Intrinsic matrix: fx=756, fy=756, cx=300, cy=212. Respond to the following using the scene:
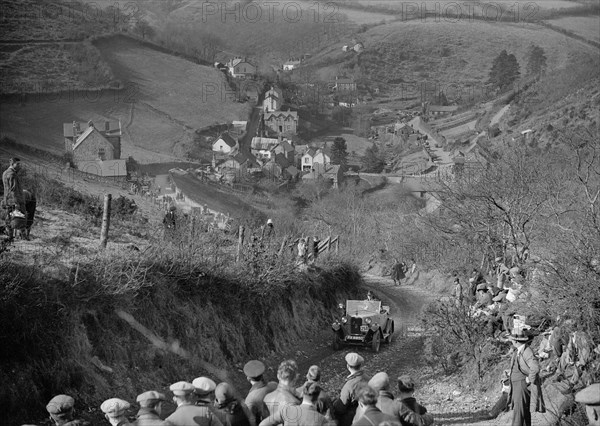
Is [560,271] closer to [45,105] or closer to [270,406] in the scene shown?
[270,406]

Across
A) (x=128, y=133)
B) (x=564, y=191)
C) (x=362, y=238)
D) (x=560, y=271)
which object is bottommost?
(x=362, y=238)

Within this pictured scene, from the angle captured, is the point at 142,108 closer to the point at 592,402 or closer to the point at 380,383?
the point at 380,383

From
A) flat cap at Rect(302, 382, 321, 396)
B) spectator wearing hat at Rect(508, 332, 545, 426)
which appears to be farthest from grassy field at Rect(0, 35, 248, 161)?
flat cap at Rect(302, 382, 321, 396)

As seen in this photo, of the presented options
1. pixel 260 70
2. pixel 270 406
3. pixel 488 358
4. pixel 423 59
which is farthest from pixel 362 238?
pixel 423 59

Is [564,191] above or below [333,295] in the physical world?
above

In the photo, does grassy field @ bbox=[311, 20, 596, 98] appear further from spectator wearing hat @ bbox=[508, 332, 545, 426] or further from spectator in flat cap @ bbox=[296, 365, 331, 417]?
spectator in flat cap @ bbox=[296, 365, 331, 417]

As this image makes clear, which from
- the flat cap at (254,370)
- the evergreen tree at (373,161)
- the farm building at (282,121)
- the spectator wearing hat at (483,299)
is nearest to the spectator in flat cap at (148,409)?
the flat cap at (254,370)

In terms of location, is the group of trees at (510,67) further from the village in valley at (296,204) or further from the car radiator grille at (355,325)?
the car radiator grille at (355,325)
